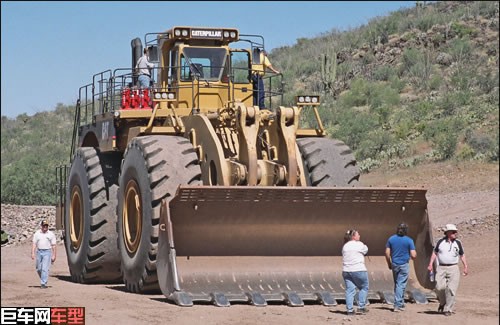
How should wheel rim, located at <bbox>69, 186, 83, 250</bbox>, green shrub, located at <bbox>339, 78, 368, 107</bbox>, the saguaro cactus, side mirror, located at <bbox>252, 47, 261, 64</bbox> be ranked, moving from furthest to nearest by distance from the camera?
the saguaro cactus, green shrub, located at <bbox>339, 78, 368, 107</bbox>, wheel rim, located at <bbox>69, 186, 83, 250</bbox>, side mirror, located at <bbox>252, 47, 261, 64</bbox>

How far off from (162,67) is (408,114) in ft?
73.8

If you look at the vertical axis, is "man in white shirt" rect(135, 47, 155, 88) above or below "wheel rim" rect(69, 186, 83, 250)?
above

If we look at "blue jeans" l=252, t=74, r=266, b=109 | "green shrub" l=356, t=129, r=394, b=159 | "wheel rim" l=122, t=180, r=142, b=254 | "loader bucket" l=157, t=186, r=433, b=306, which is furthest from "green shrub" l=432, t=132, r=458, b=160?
"wheel rim" l=122, t=180, r=142, b=254

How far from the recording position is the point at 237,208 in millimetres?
14867

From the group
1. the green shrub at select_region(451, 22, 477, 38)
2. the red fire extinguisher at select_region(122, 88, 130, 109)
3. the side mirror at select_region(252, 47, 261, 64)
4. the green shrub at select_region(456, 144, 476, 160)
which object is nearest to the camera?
the side mirror at select_region(252, 47, 261, 64)

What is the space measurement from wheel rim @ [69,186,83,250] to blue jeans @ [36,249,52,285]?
0.78 meters

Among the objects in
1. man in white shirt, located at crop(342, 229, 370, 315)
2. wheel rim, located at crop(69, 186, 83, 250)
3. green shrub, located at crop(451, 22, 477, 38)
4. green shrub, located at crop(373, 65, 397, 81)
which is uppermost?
green shrub, located at crop(451, 22, 477, 38)

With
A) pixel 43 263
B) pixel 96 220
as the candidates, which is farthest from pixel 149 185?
pixel 43 263

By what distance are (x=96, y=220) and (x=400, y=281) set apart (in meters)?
5.44

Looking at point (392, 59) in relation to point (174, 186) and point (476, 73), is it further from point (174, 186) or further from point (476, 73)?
point (174, 186)

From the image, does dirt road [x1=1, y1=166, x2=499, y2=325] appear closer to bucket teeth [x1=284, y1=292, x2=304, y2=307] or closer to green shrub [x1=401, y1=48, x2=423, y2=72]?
bucket teeth [x1=284, y1=292, x2=304, y2=307]

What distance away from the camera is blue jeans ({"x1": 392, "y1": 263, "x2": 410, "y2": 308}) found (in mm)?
14508

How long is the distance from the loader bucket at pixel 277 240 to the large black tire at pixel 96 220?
3357mm

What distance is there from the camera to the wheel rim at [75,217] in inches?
757
